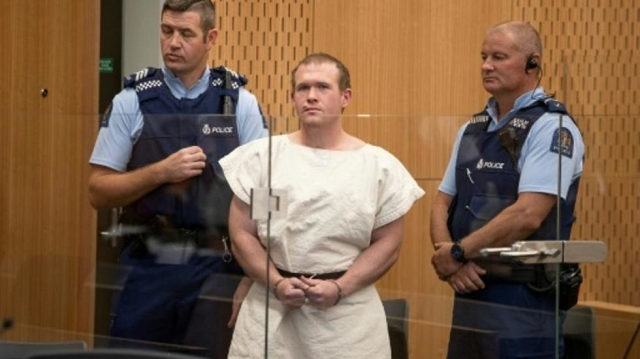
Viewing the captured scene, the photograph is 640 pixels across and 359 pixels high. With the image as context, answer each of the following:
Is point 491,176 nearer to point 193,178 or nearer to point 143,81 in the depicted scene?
point 193,178

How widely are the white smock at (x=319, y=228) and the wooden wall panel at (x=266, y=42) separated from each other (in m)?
2.53

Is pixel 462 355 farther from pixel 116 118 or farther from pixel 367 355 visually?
pixel 116 118

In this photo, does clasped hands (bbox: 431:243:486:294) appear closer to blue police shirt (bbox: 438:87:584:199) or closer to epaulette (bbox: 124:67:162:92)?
blue police shirt (bbox: 438:87:584:199)

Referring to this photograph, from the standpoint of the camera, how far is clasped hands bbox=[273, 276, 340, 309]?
435 cm

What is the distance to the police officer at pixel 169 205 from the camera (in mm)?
4461

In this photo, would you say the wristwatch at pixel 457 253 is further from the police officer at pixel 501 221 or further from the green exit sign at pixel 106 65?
the green exit sign at pixel 106 65

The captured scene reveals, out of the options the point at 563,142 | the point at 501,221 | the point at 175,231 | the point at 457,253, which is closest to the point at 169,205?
the point at 175,231

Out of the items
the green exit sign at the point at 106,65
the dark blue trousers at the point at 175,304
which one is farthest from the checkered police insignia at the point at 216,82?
the green exit sign at the point at 106,65

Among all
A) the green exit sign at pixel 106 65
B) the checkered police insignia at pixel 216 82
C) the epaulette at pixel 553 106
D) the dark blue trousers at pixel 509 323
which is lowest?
the dark blue trousers at pixel 509 323

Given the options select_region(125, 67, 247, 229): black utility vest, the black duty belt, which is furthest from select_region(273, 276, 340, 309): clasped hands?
the black duty belt

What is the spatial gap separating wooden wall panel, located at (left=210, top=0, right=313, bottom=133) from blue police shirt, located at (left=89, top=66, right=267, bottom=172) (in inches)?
90.5

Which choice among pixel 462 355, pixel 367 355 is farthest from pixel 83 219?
pixel 462 355

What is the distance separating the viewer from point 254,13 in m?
6.96

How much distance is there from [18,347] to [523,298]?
1.61m
